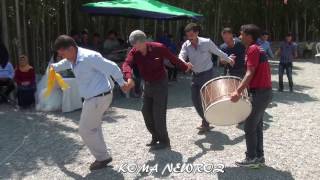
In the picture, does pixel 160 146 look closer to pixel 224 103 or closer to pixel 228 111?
pixel 228 111

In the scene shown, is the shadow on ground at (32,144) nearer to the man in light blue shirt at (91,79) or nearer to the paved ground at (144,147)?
the paved ground at (144,147)

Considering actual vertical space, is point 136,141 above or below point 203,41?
below

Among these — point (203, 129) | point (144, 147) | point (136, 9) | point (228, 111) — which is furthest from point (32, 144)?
point (136, 9)

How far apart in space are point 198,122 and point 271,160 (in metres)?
2.62

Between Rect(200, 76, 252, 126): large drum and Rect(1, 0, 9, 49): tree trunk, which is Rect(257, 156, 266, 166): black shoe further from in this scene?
Rect(1, 0, 9, 49): tree trunk

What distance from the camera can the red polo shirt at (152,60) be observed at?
649 cm

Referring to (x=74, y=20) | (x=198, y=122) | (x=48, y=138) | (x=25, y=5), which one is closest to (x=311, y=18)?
(x=74, y=20)

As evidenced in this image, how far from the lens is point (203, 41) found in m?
7.59

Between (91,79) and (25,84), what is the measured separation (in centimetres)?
508

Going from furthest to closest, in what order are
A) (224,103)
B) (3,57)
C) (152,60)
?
(3,57), (152,60), (224,103)

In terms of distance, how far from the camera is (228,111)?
577cm

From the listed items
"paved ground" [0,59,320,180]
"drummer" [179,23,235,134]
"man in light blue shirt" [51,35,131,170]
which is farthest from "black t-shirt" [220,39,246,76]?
Result: "man in light blue shirt" [51,35,131,170]

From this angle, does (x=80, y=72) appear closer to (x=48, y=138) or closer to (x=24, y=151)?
(x=24, y=151)

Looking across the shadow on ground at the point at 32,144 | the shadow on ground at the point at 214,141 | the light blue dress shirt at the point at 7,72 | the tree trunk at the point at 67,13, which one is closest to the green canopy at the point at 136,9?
the tree trunk at the point at 67,13
